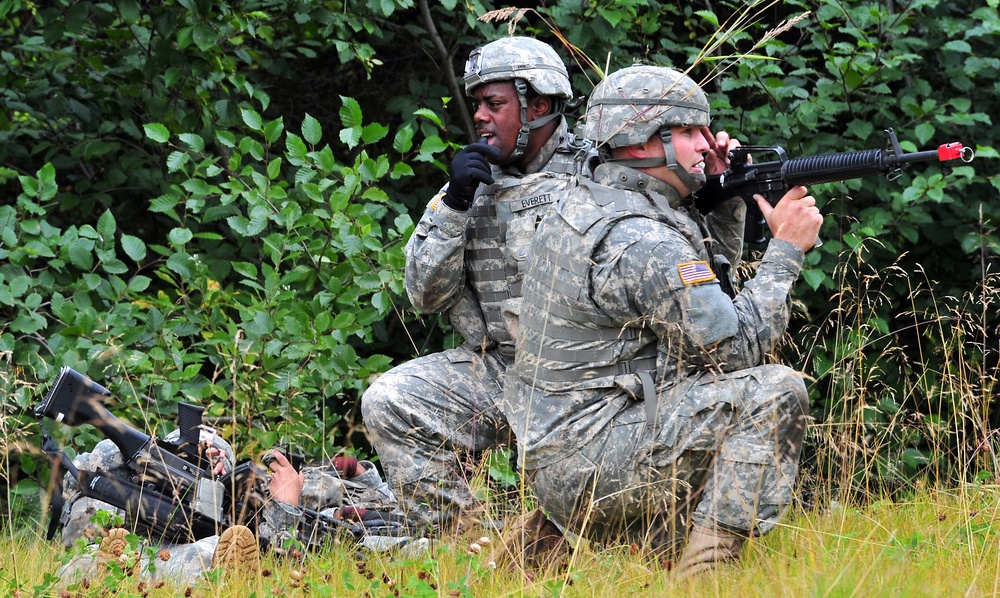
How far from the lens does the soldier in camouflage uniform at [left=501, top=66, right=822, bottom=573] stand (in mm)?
3260

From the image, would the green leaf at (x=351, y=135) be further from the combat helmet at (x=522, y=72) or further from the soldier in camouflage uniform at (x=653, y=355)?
the soldier in camouflage uniform at (x=653, y=355)

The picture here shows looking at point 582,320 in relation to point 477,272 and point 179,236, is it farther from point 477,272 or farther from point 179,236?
point 179,236

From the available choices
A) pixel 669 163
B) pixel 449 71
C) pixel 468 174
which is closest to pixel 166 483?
pixel 468 174

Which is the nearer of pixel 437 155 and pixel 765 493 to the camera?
pixel 765 493

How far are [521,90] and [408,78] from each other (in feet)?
8.36

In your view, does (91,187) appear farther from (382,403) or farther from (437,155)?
(382,403)

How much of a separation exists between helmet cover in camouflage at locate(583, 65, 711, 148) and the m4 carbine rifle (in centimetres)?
159

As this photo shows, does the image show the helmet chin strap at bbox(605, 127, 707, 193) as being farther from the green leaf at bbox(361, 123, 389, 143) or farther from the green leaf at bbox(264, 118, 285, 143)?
the green leaf at bbox(264, 118, 285, 143)

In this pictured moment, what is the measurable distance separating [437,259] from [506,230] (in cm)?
27

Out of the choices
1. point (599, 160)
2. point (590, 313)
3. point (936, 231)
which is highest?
point (599, 160)

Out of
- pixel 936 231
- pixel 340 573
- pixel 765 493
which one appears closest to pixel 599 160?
pixel 765 493

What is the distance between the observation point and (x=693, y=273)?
322 cm

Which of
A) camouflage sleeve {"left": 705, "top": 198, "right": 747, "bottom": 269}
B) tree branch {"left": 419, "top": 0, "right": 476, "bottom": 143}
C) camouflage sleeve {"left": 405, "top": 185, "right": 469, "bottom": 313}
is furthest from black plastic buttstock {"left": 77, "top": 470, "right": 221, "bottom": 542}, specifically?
tree branch {"left": 419, "top": 0, "right": 476, "bottom": 143}

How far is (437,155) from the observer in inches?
251
